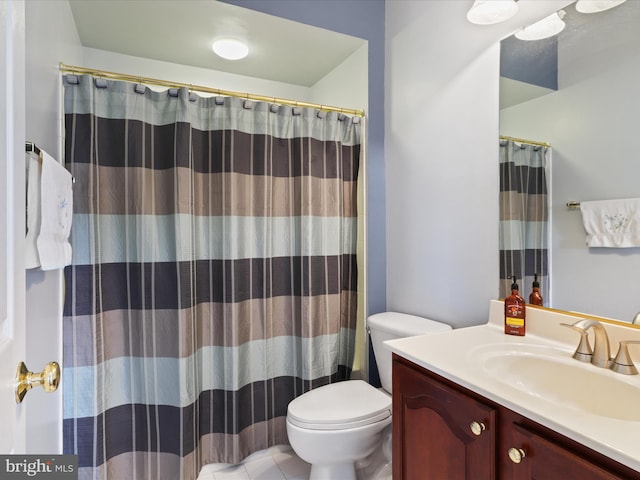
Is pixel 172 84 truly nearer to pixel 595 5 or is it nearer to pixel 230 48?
pixel 230 48

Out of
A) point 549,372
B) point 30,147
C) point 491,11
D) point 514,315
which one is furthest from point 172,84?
point 549,372

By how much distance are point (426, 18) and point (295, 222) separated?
4.07 feet

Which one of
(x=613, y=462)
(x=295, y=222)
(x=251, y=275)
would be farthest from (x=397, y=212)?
(x=613, y=462)

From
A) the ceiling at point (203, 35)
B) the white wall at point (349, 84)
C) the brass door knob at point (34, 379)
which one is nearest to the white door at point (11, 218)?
the brass door knob at point (34, 379)

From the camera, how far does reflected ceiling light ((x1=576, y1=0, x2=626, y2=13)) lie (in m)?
1.10

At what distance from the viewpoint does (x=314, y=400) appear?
159 centimetres

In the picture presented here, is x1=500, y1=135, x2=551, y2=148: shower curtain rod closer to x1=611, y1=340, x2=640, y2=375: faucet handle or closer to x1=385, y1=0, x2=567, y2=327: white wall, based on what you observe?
x1=385, y1=0, x2=567, y2=327: white wall

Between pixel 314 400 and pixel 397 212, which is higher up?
pixel 397 212

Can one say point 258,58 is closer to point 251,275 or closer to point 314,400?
point 251,275

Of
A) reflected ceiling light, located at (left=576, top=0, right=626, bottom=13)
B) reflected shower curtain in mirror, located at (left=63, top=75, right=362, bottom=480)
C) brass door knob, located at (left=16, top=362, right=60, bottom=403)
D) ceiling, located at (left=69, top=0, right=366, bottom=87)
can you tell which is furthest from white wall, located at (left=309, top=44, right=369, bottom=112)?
brass door knob, located at (left=16, top=362, right=60, bottom=403)

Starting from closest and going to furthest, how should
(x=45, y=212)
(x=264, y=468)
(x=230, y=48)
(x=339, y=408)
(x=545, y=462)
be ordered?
(x=545, y=462) → (x=45, y=212) → (x=339, y=408) → (x=264, y=468) → (x=230, y=48)

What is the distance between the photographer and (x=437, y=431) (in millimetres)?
985

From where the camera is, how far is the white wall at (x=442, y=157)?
1.47 m

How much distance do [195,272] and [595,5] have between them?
1869mm
